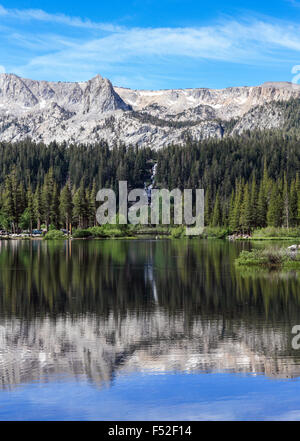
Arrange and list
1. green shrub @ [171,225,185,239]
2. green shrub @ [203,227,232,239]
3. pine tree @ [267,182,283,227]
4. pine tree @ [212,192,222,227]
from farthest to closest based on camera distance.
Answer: pine tree @ [212,192,222,227] < green shrub @ [171,225,185,239] < green shrub @ [203,227,232,239] < pine tree @ [267,182,283,227]

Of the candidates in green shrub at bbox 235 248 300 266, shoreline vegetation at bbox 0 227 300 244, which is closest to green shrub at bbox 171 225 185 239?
shoreline vegetation at bbox 0 227 300 244

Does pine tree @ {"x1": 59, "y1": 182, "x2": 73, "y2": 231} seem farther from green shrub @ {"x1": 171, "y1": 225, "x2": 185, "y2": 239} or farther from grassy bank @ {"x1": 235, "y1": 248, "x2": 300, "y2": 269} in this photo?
grassy bank @ {"x1": 235, "y1": 248, "x2": 300, "y2": 269}

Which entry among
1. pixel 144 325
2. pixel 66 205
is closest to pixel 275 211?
pixel 66 205

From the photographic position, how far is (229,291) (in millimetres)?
28969

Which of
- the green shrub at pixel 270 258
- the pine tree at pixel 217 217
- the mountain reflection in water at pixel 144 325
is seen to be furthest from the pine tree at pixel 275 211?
the mountain reflection in water at pixel 144 325

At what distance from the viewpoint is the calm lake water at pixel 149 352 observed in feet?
38.8

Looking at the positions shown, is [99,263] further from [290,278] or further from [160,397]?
[160,397]

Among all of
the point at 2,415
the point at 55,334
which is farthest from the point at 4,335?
the point at 2,415

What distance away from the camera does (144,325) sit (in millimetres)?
20391

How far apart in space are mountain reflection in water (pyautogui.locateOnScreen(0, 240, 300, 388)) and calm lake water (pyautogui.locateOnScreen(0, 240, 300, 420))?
0.04 m

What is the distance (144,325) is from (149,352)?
161 inches

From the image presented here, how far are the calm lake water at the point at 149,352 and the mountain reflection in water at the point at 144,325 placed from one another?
0.14ft

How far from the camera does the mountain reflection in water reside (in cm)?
1490

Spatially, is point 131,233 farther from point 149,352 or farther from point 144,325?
point 149,352
